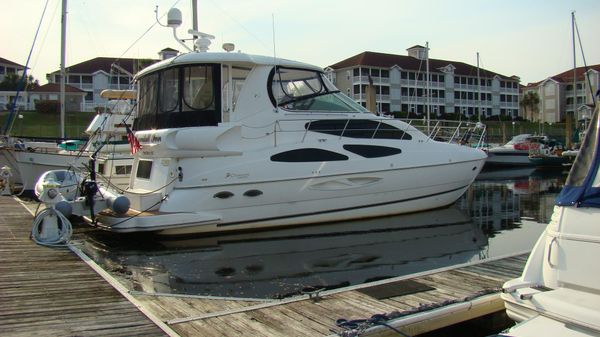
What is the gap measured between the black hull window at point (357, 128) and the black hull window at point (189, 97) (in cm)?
208

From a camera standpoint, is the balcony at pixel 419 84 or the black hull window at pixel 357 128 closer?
the black hull window at pixel 357 128

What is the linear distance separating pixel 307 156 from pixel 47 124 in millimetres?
45223

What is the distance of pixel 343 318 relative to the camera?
486 cm

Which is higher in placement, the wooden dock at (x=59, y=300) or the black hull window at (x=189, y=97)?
the black hull window at (x=189, y=97)

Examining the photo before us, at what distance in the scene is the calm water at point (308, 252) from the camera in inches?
305

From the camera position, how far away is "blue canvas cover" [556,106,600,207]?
4246 millimetres

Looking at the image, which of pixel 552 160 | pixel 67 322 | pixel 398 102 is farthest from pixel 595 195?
pixel 398 102

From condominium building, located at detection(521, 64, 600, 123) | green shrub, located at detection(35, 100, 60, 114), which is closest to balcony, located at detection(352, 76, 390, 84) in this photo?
condominium building, located at detection(521, 64, 600, 123)

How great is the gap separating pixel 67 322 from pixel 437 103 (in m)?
67.0

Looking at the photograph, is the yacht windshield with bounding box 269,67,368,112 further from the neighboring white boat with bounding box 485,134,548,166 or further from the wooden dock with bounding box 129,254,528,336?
the neighboring white boat with bounding box 485,134,548,166

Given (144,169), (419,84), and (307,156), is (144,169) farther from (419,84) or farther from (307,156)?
(419,84)

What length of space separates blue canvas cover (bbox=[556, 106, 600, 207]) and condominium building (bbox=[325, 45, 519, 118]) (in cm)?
5562

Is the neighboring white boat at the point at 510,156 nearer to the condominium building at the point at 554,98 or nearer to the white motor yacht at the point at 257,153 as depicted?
the white motor yacht at the point at 257,153

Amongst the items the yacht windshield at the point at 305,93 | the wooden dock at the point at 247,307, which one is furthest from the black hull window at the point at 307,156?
the wooden dock at the point at 247,307
